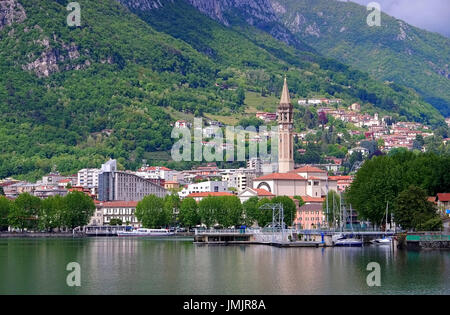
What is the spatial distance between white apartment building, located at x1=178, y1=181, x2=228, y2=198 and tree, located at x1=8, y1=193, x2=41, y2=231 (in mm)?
35841

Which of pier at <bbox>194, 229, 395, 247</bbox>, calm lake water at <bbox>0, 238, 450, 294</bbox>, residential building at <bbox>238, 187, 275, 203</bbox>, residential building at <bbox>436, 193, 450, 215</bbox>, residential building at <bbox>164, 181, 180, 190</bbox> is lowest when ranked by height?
calm lake water at <bbox>0, 238, 450, 294</bbox>

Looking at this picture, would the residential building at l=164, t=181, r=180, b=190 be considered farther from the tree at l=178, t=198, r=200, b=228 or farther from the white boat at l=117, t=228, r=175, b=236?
the tree at l=178, t=198, r=200, b=228

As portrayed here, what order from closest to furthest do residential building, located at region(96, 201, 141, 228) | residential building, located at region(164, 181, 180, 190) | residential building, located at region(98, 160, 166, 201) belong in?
residential building, located at region(96, 201, 141, 228) < residential building, located at region(98, 160, 166, 201) < residential building, located at region(164, 181, 180, 190)

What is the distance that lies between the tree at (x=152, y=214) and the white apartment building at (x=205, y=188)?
84.8 ft

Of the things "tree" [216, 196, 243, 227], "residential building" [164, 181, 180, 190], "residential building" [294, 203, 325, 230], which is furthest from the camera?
"residential building" [164, 181, 180, 190]

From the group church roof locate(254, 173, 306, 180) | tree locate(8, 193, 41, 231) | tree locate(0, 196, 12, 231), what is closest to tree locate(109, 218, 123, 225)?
tree locate(8, 193, 41, 231)

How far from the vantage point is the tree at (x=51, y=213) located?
460ft

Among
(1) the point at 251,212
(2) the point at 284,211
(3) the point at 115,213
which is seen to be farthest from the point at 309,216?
(3) the point at 115,213

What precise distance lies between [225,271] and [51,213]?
244 feet

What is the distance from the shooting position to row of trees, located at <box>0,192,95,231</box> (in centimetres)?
14012

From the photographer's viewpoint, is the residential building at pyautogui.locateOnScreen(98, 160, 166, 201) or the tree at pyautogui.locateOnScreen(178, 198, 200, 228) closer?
the tree at pyautogui.locateOnScreen(178, 198, 200, 228)

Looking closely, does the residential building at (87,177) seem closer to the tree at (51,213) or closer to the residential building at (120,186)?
the residential building at (120,186)
